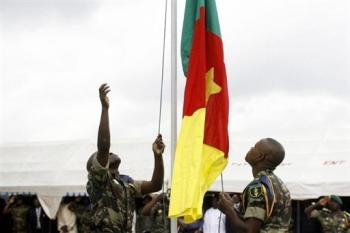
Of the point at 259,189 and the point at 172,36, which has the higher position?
the point at 172,36

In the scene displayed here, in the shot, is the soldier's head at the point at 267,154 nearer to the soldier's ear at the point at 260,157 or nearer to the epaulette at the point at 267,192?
the soldier's ear at the point at 260,157

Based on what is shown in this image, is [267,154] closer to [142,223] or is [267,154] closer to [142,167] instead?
[142,223]

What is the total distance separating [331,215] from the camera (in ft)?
45.7

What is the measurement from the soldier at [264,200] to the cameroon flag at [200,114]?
0.31m

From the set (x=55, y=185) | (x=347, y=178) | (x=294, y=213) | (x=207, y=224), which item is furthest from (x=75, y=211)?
(x=347, y=178)

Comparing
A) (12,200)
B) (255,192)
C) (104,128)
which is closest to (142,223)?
(12,200)

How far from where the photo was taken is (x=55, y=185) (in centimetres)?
1705

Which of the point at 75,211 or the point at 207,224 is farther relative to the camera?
the point at 75,211

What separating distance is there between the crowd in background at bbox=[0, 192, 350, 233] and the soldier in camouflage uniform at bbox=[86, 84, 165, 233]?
20.7 feet

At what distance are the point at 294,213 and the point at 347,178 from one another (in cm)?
246

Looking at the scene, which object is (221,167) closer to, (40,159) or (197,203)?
(197,203)

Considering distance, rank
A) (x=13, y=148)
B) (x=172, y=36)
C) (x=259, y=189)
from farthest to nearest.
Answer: (x=13, y=148), (x=172, y=36), (x=259, y=189)

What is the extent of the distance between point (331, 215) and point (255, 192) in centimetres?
920

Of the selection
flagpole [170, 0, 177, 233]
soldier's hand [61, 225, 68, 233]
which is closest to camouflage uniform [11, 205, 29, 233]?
soldier's hand [61, 225, 68, 233]
